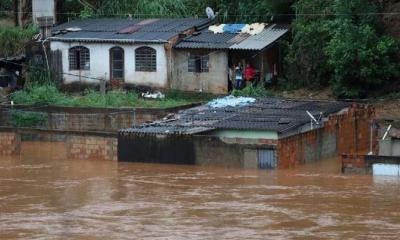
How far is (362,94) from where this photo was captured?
122 ft

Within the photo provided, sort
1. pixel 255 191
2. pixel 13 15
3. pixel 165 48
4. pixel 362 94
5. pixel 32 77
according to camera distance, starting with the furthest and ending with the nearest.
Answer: pixel 13 15, pixel 32 77, pixel 165 48, pixel 362 94, pixel 255 191

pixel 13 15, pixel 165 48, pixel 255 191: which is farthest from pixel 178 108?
pixel 13 15

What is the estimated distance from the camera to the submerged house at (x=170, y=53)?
3925cm

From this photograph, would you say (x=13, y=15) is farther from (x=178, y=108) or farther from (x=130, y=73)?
(x=178, y=108)

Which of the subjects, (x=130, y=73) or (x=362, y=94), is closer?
(x=362, y=94)

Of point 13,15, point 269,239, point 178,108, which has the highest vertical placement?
point 13,15

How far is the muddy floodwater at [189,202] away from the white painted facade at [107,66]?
853 cm

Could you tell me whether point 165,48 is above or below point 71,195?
above

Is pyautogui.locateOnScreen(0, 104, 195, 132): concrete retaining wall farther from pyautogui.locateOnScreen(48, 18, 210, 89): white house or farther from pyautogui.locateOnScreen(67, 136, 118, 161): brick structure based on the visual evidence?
pyautogui.locateOnScreen(48, 18, 210, 89): white house

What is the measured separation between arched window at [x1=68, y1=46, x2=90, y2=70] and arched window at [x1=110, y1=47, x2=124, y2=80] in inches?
43.8

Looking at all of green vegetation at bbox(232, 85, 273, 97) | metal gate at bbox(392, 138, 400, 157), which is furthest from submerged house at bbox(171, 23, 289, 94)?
metal gate at bbox(392, 138, 400, 157)

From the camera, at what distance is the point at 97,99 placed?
123 feet

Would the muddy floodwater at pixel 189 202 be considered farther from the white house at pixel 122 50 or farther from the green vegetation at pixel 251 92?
the white house at pixel 122 50

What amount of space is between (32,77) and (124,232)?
20.7 m
